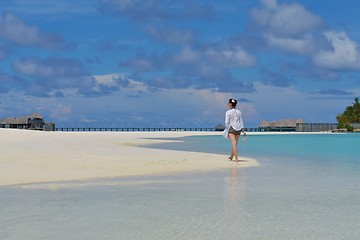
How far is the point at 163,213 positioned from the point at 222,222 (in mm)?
970

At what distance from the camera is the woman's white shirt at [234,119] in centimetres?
1590

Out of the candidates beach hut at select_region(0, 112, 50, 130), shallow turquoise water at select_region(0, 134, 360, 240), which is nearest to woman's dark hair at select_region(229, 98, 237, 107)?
shallow turquoise water at select_region(0, 134, 360, 240)

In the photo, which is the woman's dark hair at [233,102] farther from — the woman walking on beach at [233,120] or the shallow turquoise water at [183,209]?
the shallow turquoise water at [183,209]

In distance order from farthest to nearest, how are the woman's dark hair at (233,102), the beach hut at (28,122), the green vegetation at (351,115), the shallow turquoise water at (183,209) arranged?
the green vegetation at (351,115) → the beach hut at (28,122) → the woman's dark hair at (233,102) → the shallow turquoise water at (183,209)

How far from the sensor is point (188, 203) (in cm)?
801

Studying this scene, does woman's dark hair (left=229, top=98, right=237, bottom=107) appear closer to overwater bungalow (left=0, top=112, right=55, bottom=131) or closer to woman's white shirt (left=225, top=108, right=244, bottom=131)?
woman's white shirt (left=225, top=108, right=244, bottom=131)

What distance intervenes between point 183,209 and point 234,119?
8.73 m

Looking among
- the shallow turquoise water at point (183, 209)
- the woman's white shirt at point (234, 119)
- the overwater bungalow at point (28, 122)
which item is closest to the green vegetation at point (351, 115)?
the overwater bungalow at point (28, 122)

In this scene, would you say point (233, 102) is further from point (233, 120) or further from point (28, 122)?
point (28, 122)

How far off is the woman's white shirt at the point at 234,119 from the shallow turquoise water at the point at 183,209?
4443 millimetres

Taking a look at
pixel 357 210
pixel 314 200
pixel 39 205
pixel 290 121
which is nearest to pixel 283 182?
pixel 314 200

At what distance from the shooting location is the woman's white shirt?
15.9 meters

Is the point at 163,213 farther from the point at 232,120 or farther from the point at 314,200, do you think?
the point at 232,120

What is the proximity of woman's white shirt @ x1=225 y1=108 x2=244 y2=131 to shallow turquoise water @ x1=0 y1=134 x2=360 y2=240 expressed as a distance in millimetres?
4443
